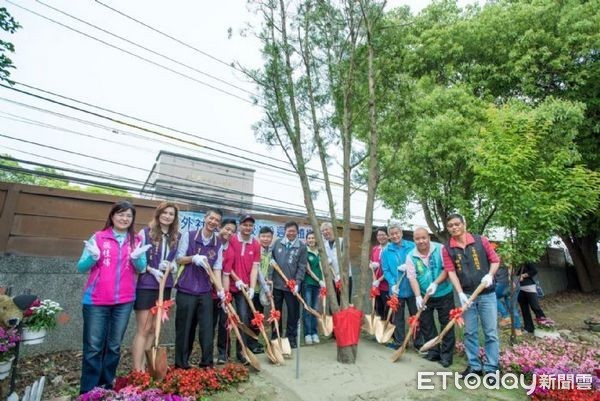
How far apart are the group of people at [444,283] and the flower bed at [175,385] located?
92.7 inches

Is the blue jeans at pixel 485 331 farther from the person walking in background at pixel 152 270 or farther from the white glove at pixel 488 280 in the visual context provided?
the person walking in background at pixel 152 270

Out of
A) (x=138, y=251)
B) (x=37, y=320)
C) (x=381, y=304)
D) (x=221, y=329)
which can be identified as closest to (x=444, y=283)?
(x=381, y=304)

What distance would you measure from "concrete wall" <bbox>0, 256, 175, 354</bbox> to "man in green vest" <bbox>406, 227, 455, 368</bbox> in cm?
427

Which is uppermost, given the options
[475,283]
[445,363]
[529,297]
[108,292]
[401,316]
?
[475,283]

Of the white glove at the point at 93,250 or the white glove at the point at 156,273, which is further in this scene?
the white glove at the point at 156,273

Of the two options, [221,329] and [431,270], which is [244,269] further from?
[431,270]

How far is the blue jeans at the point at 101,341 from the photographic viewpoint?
2824 mm

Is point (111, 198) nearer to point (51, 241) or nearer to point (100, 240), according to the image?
point (51, 241)

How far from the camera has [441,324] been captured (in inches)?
169

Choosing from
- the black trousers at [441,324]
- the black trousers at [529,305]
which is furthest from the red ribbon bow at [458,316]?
the black trousers at [529,305]

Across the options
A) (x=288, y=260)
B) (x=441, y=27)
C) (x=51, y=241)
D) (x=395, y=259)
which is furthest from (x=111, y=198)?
(x=441, y=27)

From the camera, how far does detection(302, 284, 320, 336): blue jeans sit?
5059 mm

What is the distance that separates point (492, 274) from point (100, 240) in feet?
12.6

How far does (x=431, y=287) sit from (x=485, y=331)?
706mm
